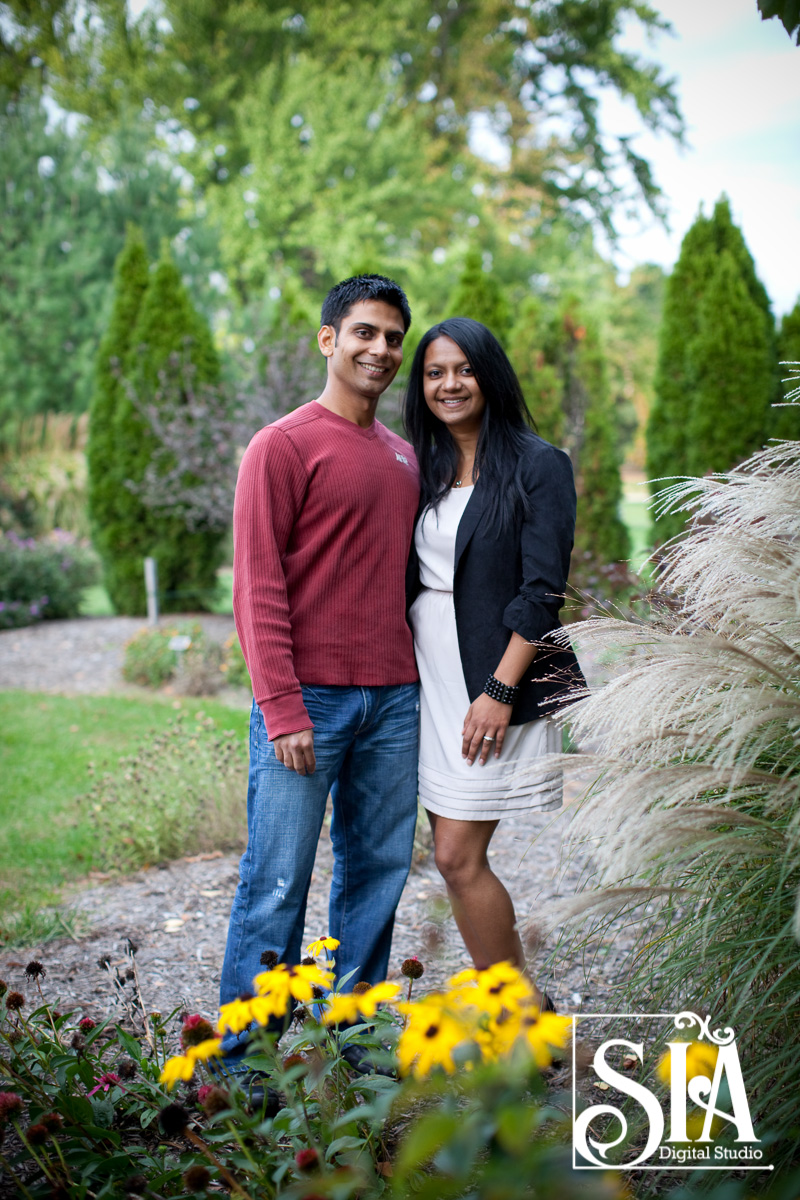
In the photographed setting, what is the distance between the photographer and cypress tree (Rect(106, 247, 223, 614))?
9664 millimetres

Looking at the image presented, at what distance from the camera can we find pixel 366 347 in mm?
2283

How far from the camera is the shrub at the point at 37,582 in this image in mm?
9961

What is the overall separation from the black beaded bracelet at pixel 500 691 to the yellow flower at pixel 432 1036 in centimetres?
119

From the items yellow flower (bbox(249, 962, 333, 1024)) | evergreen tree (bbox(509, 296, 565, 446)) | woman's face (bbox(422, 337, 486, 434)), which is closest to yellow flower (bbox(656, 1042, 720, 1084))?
yellow flower (bbox(249, 962, 333, 1024))

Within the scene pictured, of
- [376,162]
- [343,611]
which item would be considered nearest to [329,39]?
[376,162]

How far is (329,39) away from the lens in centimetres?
1781

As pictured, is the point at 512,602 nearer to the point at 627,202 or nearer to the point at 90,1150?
the point at 90,1150

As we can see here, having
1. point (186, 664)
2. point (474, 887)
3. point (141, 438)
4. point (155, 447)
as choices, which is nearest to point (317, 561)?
point (474, 887)

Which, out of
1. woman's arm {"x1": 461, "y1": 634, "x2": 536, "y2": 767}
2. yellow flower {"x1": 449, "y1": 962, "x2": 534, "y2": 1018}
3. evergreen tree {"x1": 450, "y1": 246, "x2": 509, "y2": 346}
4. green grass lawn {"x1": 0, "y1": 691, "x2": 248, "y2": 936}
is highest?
evergreen tree {"x1": 450, "y1": 246, "x2": 509, "y2": 346}

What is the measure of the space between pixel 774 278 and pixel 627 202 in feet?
33.8

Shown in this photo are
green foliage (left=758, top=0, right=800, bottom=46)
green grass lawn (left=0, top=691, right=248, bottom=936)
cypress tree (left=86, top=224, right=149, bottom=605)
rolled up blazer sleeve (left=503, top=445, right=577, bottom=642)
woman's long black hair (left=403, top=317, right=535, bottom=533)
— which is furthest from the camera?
cypress tree (left=86, top=224, right=149, bottom=605)

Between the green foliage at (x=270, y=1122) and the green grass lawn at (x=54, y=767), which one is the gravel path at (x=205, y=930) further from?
the green foliage at (x=270, y=1122)

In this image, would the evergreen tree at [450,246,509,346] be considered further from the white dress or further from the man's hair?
the white dress

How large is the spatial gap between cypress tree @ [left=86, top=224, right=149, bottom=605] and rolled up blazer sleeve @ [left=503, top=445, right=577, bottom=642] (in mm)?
8386
